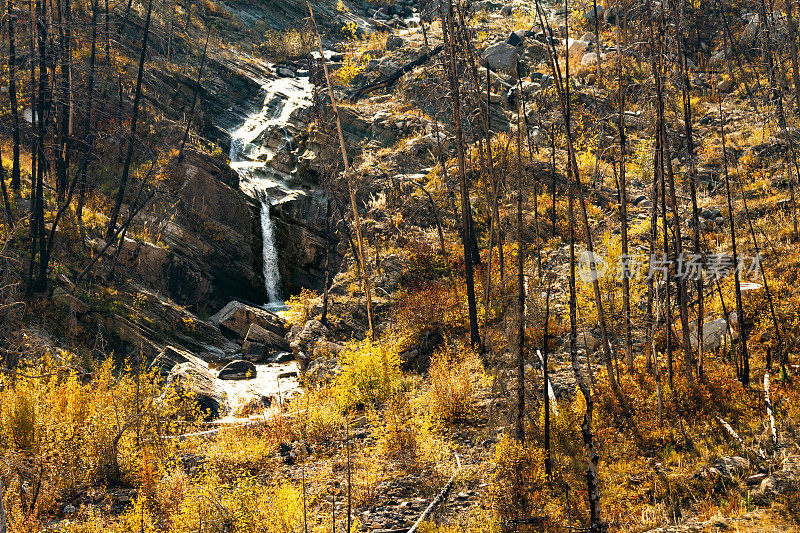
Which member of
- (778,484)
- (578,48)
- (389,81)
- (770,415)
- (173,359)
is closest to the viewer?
(778,484)

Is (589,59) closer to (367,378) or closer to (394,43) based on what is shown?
(394,43)

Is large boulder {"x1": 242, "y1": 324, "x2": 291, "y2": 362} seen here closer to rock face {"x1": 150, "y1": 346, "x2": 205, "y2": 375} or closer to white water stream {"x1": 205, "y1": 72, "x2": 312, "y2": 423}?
white water stream {"x1": 205, "y1": 72, "x2": 312, "y2": 423}

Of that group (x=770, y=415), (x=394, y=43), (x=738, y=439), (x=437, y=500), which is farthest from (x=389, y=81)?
(x=437, y=500)

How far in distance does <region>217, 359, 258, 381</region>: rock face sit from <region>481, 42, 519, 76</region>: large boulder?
2336 cm

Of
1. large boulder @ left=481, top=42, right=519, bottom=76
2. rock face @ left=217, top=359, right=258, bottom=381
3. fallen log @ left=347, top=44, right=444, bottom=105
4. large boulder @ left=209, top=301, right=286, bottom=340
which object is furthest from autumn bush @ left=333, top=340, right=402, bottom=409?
large boulder @ left=481, top=42, right=519, bottom=76

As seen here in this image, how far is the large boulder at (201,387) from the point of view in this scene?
14.1 meters

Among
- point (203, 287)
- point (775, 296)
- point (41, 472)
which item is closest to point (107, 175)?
point (203, 287)

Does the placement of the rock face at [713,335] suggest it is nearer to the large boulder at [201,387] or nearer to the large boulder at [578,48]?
the large boulder at [201,387]

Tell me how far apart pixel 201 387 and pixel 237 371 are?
237 centimetres

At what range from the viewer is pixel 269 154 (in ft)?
93.8

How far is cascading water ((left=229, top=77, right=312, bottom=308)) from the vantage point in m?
24.6

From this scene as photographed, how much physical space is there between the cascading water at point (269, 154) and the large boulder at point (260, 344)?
3479mm

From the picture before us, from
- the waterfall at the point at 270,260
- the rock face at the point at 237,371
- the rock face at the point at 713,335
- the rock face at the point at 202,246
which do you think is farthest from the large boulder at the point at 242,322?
the rock face at the point at 713,335

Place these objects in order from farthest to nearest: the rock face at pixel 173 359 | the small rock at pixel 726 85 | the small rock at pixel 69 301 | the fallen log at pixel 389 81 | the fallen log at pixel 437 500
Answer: the fallen log at pixel 389 81 → the small rock at pixel 726 85 → the rock face at pixel 173 359 → the small rock at pixel 69 301 → the fallen log at pixel 437 500
